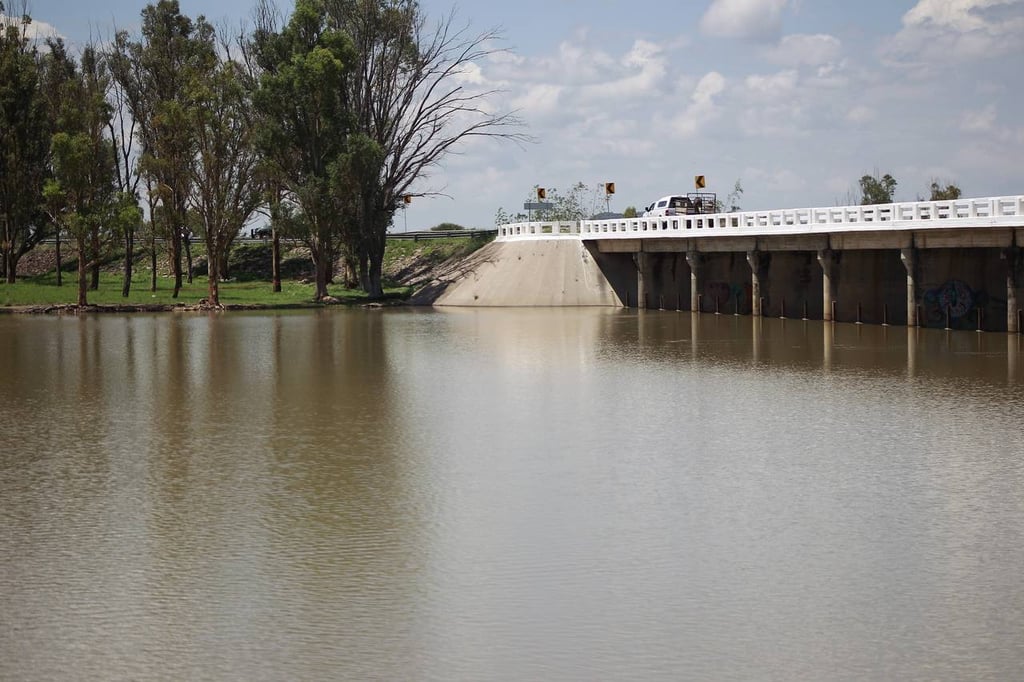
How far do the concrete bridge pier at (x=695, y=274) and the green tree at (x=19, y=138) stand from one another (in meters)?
39.6

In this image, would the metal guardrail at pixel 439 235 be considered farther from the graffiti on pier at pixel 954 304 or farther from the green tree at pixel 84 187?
the graffiti on pier at pixel 954 304

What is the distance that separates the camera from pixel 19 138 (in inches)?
3061

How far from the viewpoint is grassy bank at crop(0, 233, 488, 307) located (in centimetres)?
7525

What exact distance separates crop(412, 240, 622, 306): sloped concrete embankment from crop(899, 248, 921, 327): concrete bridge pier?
25.3 meters

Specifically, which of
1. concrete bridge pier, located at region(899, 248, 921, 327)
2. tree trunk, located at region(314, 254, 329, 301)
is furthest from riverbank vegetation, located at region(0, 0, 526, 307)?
concrete bridge pier, located at region(899, 248, 921, 327)

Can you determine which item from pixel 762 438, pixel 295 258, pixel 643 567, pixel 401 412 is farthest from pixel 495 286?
pixel 643 567

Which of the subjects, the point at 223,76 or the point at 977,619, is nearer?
the point at 977,619

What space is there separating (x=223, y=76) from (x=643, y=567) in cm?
6006

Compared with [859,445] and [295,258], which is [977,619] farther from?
[295,258]

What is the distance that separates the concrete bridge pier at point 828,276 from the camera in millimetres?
55969

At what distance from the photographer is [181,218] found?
2955 inches

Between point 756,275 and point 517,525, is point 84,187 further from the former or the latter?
point 517,525

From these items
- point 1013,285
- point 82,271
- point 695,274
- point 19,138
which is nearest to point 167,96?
point 19,138

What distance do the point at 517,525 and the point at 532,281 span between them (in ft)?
187
